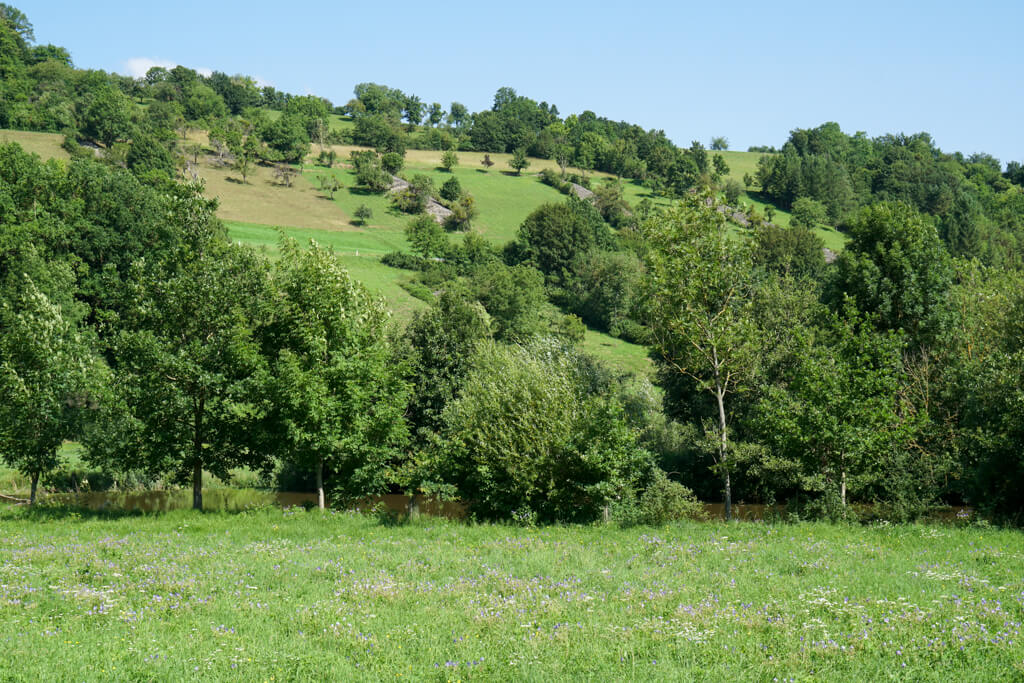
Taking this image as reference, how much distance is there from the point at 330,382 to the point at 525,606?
58.6ft

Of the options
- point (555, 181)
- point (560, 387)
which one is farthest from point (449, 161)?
point (560, 387)

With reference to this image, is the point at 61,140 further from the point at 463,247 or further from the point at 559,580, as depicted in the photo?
the point at 559,580

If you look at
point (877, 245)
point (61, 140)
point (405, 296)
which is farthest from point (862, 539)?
point (61, 140)

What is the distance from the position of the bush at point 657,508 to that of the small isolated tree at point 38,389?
2015cm

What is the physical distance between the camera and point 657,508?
80.0ft

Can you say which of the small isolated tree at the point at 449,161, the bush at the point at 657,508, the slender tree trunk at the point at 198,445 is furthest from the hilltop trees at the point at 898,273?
the small isolated tree at the point at 449,161

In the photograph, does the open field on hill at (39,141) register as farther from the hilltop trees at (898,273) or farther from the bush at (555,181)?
the hilltop trees at (898,273)

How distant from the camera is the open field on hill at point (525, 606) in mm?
10430

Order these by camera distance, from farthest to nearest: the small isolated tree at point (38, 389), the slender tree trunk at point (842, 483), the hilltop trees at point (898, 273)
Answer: the hilltop trees at point (898, 273), the small isolated tree at point (38, 389), the slender tree trunk at point (842, 483)

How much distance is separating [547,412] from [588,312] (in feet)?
Answer: 237

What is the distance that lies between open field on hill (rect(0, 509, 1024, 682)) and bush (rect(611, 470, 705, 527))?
269 cm

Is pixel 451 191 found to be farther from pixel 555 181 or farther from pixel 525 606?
pixel 525 606

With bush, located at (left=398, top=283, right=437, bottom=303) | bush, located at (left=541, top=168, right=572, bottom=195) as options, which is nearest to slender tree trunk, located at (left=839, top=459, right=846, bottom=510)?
bush, located at (left=398, top=283, right=437, bottom=303)

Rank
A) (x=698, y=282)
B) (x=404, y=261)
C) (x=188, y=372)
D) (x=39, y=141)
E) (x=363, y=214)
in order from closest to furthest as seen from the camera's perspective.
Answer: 1. (x=188, y=372)
2. (x=698, y=282)
3. (x=404, y=261)
4. (x=363, y=214)
5. (x=39, y=141)
